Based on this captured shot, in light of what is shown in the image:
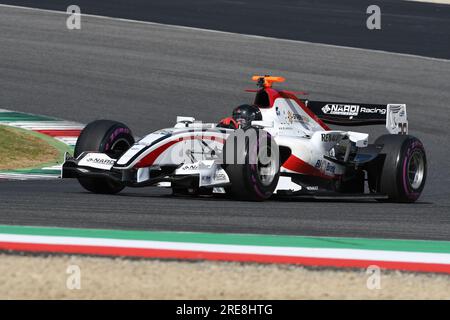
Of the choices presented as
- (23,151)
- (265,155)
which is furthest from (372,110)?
(23,151)

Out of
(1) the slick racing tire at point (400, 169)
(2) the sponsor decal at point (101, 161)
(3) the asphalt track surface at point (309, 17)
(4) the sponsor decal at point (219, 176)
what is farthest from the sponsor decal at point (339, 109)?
(3) the asphalt track surface at point (309, 17)

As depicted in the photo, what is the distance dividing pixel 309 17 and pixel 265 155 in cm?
1852

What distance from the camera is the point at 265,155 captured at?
500 inches

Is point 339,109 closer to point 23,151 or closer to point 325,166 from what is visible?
point 325,166

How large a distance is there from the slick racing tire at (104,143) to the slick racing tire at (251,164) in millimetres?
1290

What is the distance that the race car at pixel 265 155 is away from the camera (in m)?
12.5

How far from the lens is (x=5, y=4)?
30406mm

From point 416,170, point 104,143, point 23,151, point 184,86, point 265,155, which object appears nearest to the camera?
point 265,155

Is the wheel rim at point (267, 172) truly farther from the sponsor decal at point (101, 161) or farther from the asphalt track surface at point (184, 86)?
the sponsor decal at point (101, 161)

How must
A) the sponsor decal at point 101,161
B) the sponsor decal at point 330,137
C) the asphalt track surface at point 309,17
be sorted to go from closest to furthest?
the sponsor decal at point 101,161
the sponsor decal at point 330,137
the asphalt track surface at point 309,17

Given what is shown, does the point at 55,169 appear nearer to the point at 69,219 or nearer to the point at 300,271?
the point at 69,219
